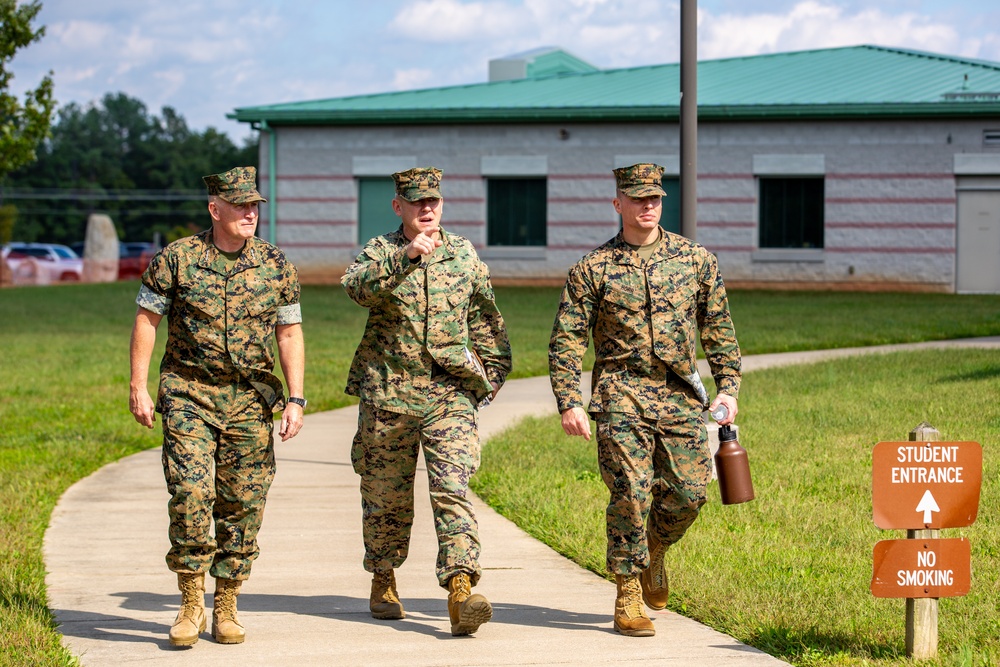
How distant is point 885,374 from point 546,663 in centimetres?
1050

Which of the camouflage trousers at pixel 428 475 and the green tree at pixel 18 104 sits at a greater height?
the green tree at pixel 18 104

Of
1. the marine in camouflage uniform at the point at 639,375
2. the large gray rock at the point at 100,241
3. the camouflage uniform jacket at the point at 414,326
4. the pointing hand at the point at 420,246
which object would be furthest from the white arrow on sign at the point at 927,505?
the large gray rock at the point at 100,241

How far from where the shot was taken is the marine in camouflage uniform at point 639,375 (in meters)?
6.29

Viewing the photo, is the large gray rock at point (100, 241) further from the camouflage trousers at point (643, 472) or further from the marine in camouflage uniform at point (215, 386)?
the camouflage trousers at point (643, 472)

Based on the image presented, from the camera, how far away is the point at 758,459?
10523 millimetres

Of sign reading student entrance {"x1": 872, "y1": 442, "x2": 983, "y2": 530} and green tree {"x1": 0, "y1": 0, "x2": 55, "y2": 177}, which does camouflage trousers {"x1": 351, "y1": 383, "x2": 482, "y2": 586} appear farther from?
green tree {"x1": 0, "y1": 0, "x2": 55, "y2": 177}

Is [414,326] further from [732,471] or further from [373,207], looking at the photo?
[373,207]

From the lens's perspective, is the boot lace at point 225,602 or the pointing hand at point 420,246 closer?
the pointing hand at point 420,246

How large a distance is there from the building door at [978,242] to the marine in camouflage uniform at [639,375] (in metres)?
29.1

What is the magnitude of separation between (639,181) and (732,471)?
4.53 ft

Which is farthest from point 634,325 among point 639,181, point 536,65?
point 536,65

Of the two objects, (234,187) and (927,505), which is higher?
(234,187)

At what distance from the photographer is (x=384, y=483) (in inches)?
259

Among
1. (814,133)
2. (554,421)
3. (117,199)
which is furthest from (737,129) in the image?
(117,199)
